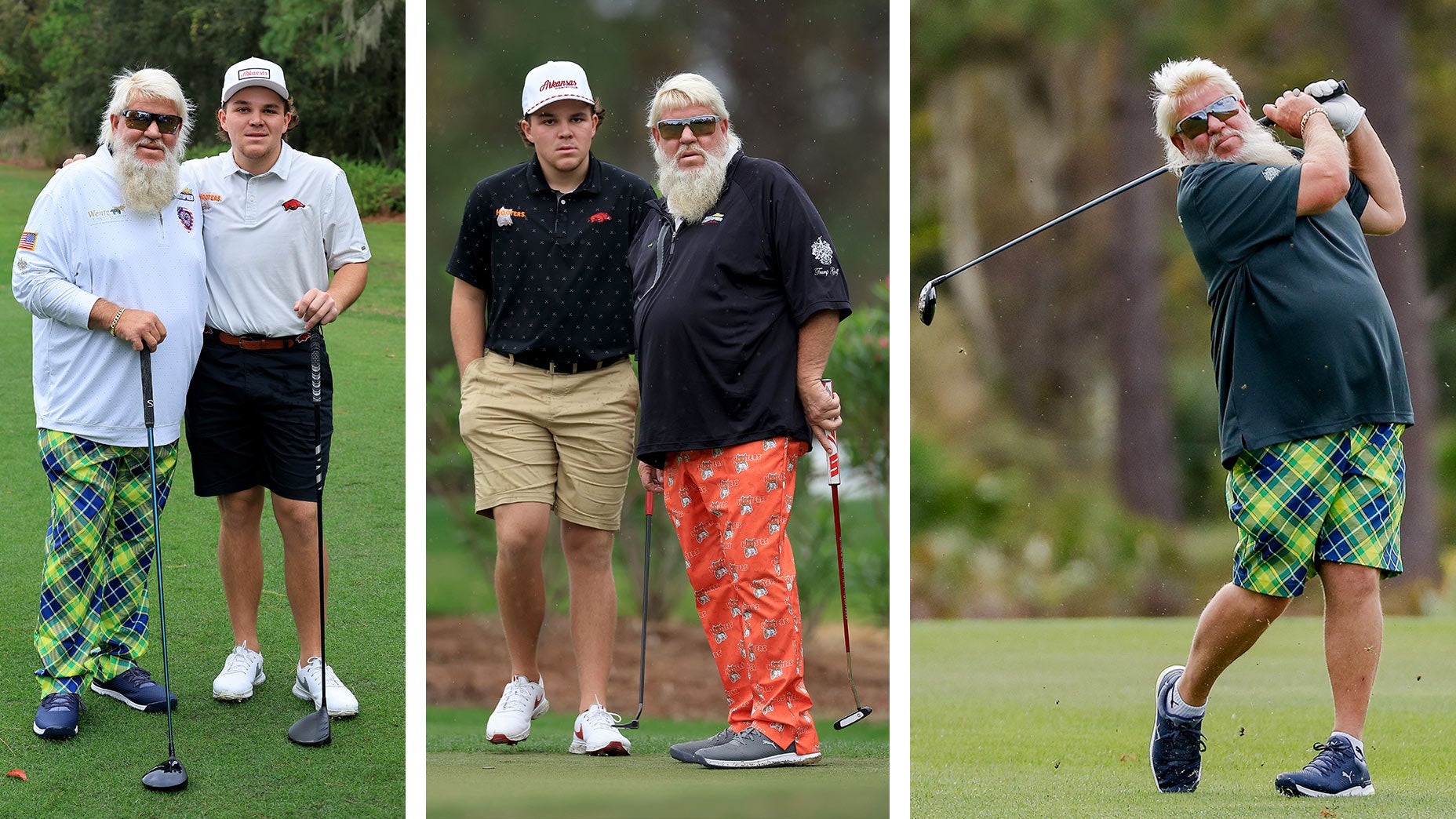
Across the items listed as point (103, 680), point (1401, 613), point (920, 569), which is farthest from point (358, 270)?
point (920, 569)

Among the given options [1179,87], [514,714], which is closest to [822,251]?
[1179,87]

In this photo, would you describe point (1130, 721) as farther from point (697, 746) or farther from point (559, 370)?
point (559, 370)

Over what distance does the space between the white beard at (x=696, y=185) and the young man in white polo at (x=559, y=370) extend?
149 mm

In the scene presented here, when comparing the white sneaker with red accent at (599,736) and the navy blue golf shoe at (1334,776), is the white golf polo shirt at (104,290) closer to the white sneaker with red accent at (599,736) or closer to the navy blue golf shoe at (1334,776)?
the white sneaker with red accent at (599,736)

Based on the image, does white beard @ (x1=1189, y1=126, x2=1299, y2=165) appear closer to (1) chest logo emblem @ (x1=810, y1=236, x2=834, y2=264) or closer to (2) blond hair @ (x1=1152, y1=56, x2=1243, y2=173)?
(2) blond hair @ (x1=1152, y1=56, x2=1243, y2=173)

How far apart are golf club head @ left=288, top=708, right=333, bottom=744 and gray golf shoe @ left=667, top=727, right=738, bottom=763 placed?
786mm

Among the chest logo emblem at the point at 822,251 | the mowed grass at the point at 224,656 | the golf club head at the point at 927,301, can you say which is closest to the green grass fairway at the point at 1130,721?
the golf club head at the point at 927,301

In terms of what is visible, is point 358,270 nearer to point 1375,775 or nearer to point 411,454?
point 411,454

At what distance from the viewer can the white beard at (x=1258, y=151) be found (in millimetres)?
3129

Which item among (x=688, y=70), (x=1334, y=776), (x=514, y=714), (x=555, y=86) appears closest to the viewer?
(x=1334, y=776)

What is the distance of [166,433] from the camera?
3463 mm

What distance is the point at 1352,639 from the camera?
3.02 m

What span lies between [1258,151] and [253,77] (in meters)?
2.18

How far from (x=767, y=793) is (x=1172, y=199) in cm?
785
